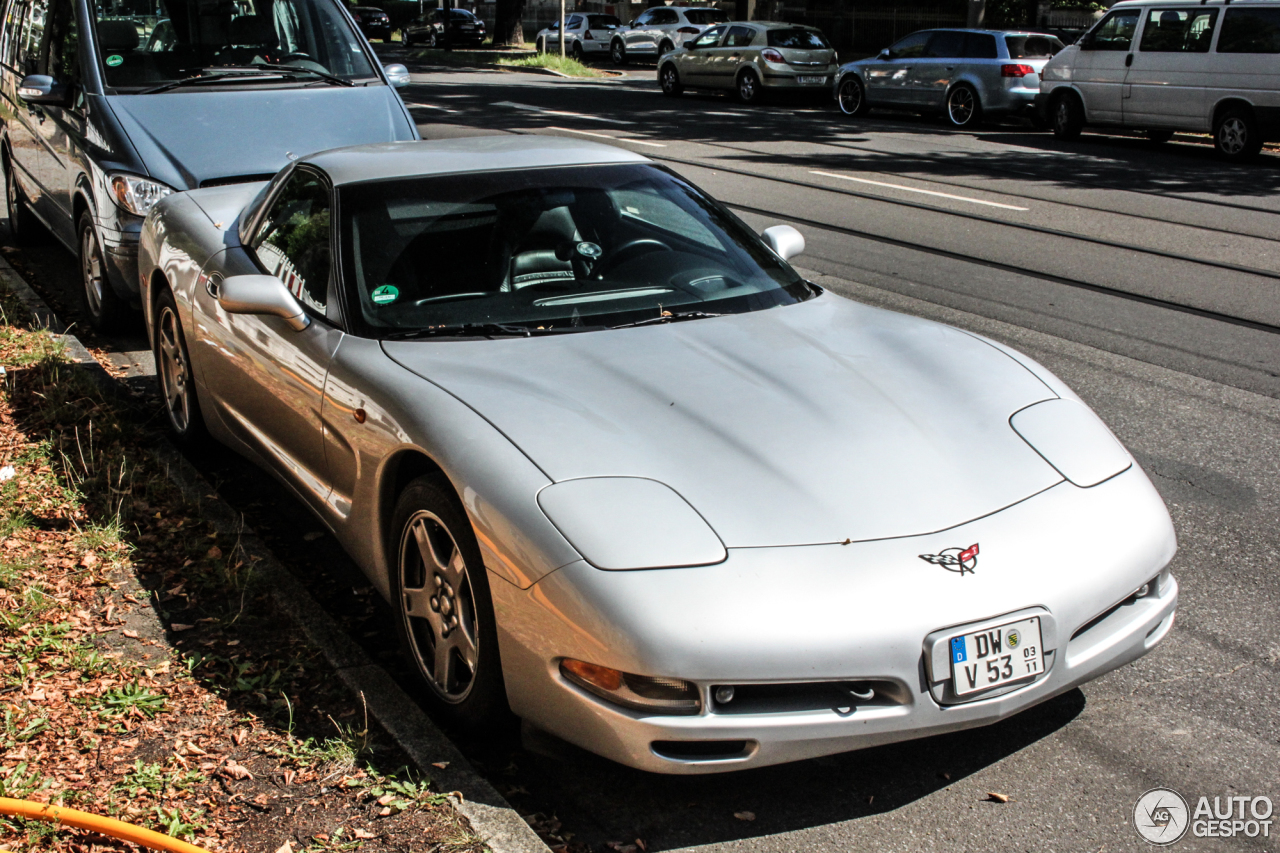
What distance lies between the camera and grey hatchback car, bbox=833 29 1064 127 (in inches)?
771

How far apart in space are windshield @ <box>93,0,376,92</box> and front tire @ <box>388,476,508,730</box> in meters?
5.03

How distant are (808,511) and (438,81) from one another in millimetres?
27900

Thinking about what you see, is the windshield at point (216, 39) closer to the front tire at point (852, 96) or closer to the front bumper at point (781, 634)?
the front bumper at point (781, 634)

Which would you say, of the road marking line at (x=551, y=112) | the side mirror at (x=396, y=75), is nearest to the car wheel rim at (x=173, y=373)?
the side mirror at (x=396, y=75)

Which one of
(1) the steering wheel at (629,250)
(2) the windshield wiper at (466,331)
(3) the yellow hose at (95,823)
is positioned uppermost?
(1) the steering wheel at (629,250)

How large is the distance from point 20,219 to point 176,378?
4903 millimetres

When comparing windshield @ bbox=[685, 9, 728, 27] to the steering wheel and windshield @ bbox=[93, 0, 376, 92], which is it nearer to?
windshield @ bbox=[93, 0, 376, 92]

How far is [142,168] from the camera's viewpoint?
668 cm

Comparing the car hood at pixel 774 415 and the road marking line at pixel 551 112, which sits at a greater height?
the car hood at pixel 774 415

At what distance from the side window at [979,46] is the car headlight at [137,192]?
16.1 m

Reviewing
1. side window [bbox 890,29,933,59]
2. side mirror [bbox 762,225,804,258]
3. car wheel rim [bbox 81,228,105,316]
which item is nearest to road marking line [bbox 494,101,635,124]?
side window [bbox 890,29,933,59]

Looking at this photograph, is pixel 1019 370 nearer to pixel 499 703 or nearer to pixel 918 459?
pixel 918 459

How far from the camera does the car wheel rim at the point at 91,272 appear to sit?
6.89 m

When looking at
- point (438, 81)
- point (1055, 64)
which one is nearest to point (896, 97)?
point (1055, 64)
